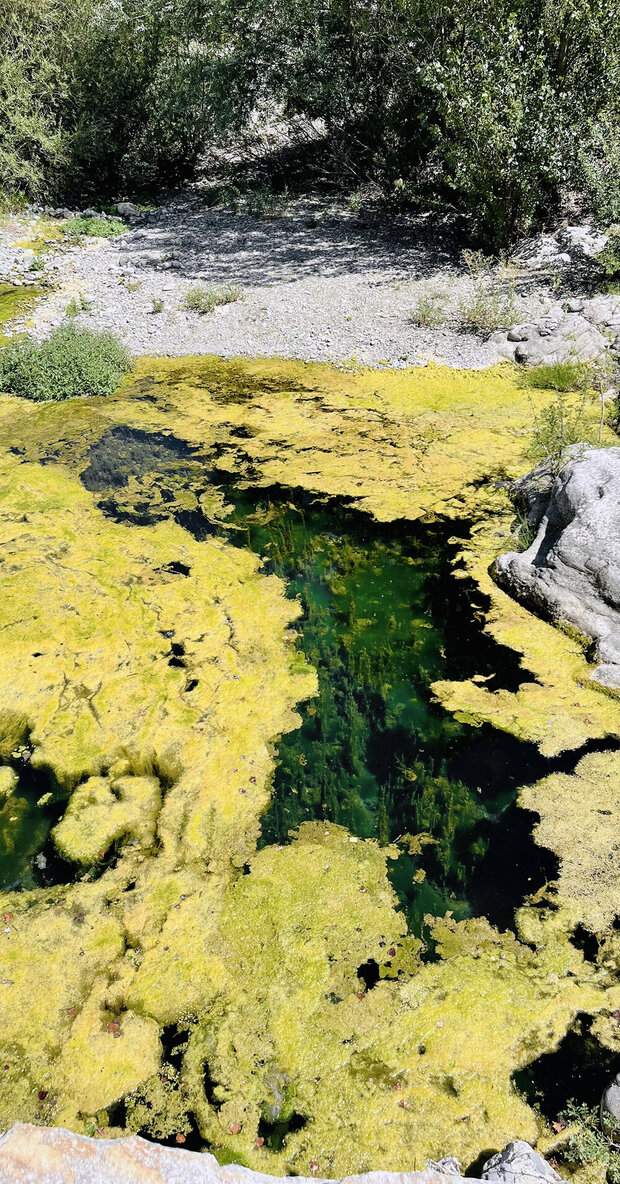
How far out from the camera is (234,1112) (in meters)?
2.65

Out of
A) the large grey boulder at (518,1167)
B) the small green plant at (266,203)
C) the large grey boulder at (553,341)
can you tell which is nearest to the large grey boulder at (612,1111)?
the large grey boulder at (518,1167)

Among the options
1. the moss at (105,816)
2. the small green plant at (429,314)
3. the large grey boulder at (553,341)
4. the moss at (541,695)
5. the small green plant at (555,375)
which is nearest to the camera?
the moss at (105,816)

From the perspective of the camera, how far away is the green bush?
7930mm

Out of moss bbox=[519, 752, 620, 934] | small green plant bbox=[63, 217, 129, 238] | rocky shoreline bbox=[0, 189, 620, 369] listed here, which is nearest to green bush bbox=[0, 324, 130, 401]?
rocky shoreline bbox=[0, 189, 620, 369]

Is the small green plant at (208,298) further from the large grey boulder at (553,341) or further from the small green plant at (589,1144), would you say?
the small green plant at (589,1144)

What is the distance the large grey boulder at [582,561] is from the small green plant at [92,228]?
9.99 meters

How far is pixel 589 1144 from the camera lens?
8.16 ft

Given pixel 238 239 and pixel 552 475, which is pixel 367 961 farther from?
pixel 238 239

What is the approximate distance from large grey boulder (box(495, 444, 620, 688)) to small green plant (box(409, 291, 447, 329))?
3.92 meters

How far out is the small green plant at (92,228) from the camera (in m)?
12.0

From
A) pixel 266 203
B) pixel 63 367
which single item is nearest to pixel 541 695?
pixel 63 367

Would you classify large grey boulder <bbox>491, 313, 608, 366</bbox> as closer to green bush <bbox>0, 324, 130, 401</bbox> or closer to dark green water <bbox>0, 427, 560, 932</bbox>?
dark green water <bbox>0, 427, 560, 932</bbox>

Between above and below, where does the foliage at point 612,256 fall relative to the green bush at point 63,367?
above

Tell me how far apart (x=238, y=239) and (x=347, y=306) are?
3.55 m
